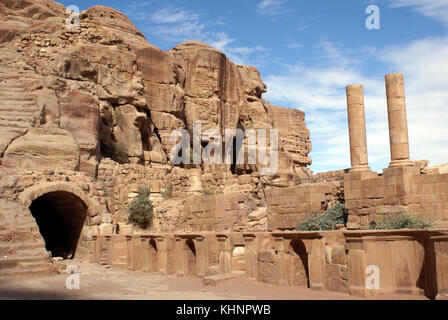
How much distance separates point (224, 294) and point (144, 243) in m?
5.64

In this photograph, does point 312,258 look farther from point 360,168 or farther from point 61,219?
point 61,219

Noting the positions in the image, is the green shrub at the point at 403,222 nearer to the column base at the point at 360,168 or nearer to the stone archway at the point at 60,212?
the column base at the point at 360,168

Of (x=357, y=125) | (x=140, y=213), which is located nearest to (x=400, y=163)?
(x=357, y=125)

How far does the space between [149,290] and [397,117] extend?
9705mm

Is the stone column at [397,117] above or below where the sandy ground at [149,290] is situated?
above

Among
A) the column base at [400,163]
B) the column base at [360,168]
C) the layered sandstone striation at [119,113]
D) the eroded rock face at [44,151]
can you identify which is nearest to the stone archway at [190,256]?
the layered sandstone striation at [119,113]

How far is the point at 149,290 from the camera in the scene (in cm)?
958

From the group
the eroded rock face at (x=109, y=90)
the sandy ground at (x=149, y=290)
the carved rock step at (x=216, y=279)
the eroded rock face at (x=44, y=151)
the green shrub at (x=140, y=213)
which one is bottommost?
the sandy ground at (x=149, y=290)

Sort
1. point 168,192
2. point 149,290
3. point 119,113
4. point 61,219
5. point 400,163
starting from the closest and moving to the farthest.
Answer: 1. point 149,290
2. point 400,163
3. point 61,219
4. point 168,192
5. point 119,113

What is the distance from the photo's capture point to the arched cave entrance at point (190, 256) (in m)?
12.2

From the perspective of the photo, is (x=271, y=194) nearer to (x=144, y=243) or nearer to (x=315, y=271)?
(x=144, y=243)

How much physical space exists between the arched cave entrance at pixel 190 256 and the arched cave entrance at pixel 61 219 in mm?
6192

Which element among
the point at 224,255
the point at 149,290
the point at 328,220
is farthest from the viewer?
the point at 328,220

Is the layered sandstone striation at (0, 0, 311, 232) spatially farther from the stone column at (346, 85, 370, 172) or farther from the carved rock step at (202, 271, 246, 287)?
the carved rock step at (202, 271, 246, 287)
